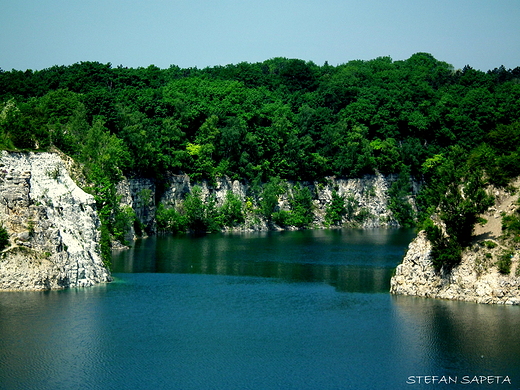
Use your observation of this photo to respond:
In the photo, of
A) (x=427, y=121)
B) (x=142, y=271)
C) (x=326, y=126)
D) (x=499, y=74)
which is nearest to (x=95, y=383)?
(x=142, y=271)

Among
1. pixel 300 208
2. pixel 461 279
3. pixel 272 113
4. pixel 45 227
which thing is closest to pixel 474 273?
pixel 461 279

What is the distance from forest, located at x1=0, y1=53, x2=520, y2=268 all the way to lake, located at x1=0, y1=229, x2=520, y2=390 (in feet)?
110

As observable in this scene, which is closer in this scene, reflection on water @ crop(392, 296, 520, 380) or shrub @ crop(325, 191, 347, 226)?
reflection on water @ crop(392, 296, 520, 380)

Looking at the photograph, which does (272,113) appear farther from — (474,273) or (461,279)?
(474,273)

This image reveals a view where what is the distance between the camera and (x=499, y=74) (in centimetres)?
15088

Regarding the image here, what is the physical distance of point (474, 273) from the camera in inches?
1965

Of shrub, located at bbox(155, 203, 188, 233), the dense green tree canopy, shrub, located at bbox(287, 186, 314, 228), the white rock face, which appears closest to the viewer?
the white rock face

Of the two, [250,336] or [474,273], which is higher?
[474,273]

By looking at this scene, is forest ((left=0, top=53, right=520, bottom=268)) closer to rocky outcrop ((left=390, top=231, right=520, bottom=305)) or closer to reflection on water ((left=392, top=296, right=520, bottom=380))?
rocky outcrop ((left=390, top=231, right=520, bottom=305))

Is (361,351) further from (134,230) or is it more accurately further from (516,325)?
(134,230)

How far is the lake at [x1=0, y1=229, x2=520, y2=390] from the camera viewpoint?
36.9m

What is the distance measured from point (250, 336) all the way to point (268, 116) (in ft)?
263

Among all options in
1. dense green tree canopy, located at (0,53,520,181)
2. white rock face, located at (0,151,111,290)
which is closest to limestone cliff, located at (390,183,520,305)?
white rock face, located at (0,151,111,290)

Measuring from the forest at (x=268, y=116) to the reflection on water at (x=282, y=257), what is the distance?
11.1m
